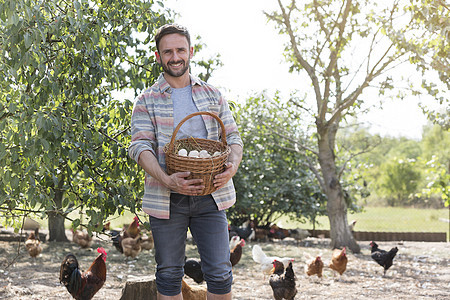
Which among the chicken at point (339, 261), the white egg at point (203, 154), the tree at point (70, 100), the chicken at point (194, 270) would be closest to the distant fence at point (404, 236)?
the chicken at point (339, 261)

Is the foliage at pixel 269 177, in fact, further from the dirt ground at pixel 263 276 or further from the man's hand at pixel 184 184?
the man's hand at pixel 184 184

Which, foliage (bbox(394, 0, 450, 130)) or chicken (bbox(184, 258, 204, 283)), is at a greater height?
foliage (bbox(394, 0, 450, 130))

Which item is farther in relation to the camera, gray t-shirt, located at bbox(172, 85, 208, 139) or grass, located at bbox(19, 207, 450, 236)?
grass, located at bbox(19, 207, 450, 236)

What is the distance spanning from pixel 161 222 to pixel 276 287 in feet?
8.85

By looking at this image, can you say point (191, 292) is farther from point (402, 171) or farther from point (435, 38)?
point (402, 171)

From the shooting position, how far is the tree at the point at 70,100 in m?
2.79

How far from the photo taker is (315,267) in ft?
20.4

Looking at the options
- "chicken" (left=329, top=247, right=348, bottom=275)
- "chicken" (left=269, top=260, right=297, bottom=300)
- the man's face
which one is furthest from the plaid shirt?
"chicken" (left=329, top=247, right=348, bottom=275)

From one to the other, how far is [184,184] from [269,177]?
9.75 meters

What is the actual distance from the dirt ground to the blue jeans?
1.33 m

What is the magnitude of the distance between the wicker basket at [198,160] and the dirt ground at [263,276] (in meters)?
1.56

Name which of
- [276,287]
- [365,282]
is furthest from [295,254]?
[276,287]

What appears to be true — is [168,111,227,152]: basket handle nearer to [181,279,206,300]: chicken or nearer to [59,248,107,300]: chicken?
[181,279,206,300]: chicken

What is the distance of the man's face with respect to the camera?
252 cm
